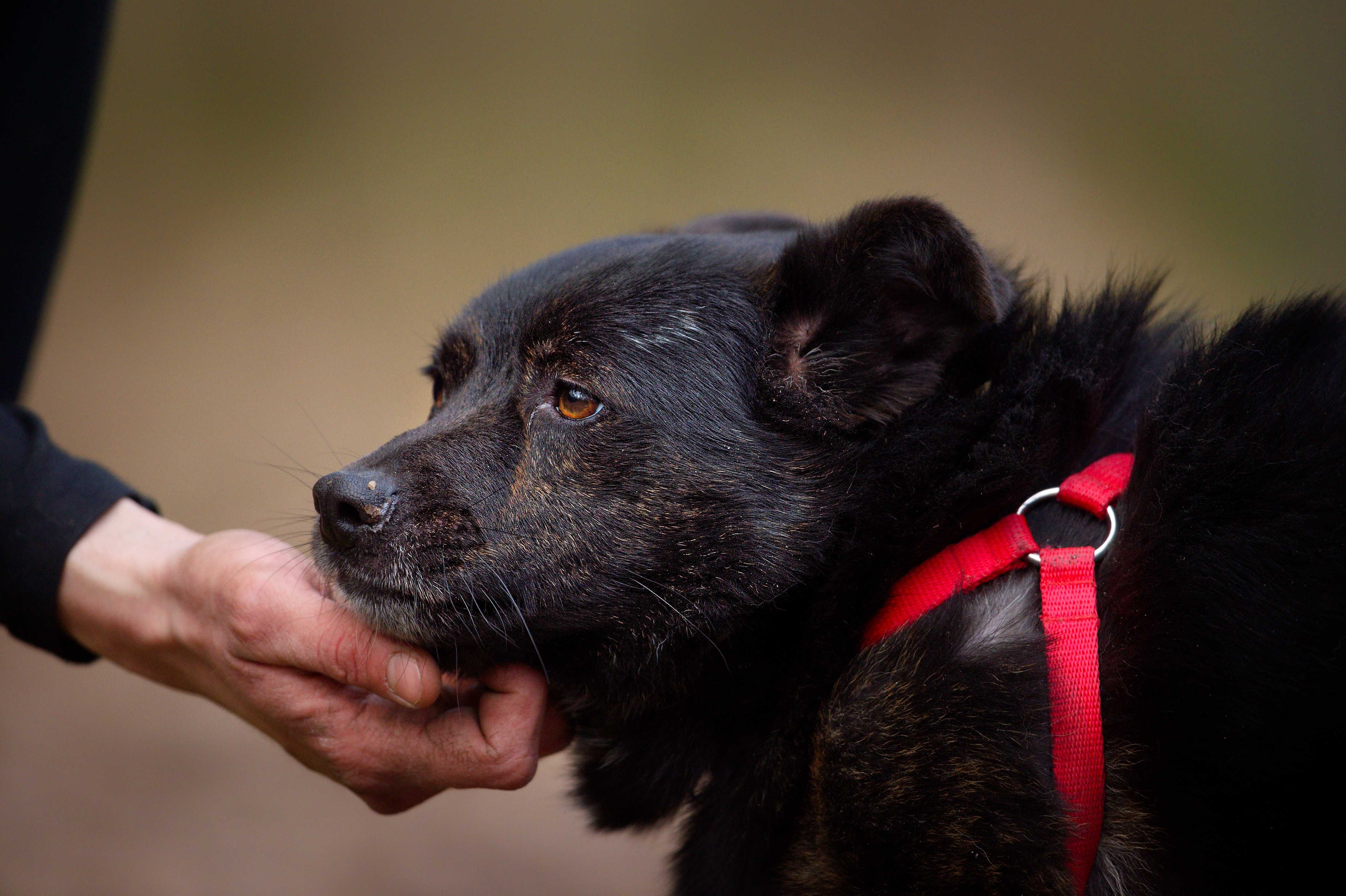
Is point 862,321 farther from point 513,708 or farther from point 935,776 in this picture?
point 513,708

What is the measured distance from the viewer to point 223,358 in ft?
27.3

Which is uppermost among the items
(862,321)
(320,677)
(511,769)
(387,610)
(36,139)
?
(36,139)

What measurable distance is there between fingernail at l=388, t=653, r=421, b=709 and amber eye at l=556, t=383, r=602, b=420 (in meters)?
0.65

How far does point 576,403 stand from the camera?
2.26m

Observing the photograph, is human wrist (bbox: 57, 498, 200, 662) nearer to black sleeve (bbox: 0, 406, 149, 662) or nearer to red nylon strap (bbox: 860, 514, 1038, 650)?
black sleeve (bbox: 0, 406, 149, 662)

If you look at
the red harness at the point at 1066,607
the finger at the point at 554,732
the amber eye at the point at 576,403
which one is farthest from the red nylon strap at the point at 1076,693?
the finger at the point at 554,732

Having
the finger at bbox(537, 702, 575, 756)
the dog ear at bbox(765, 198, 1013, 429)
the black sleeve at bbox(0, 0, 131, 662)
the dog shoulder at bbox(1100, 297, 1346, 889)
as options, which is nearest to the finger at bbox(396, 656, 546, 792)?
the finger at bbox(537, 702, 575, 756)

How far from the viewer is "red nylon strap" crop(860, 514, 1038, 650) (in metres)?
1.97

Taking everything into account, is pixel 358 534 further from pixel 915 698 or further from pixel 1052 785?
pixel 1052 785

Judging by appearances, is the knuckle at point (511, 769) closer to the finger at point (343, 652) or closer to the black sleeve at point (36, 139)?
the finger at point (343, 652)

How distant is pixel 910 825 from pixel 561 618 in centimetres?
83

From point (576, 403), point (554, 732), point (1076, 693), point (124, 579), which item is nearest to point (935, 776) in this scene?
point (1076, 693)

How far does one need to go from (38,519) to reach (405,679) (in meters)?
1.29

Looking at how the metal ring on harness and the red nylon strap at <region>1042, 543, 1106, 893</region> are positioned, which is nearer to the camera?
the red nylon strap at <region>1042, 543, 1106, 893</region>
